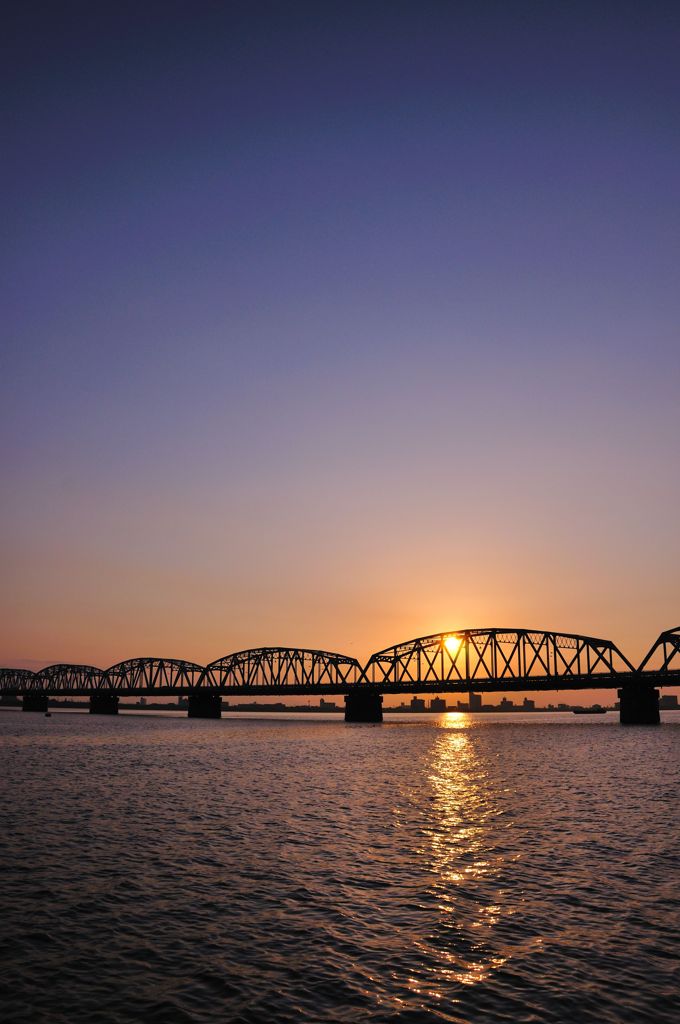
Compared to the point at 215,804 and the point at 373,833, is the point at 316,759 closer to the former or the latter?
the point at 215,804

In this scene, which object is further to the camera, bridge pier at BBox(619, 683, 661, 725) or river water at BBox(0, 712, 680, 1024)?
bridge pier at BBox(619, 683, 661, 725)

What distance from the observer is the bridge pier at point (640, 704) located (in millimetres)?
163750

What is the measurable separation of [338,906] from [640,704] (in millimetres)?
165416

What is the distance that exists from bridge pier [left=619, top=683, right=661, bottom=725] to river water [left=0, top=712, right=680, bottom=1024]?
427 ft

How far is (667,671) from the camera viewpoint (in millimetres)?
152250

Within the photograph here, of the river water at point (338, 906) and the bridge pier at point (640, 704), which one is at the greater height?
the river water at point (338, 906)

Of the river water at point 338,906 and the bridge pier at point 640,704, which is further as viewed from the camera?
the bridge pier at point 640,704

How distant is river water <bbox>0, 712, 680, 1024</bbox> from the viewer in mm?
14445

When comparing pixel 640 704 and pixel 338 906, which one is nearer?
pixel 338 906

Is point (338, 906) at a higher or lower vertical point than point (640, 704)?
higher

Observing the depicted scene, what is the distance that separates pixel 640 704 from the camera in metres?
166

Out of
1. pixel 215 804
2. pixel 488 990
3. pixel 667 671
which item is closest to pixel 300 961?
pixel 488 990

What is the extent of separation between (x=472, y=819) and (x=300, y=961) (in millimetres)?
21646

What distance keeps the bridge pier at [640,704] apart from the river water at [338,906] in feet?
427
